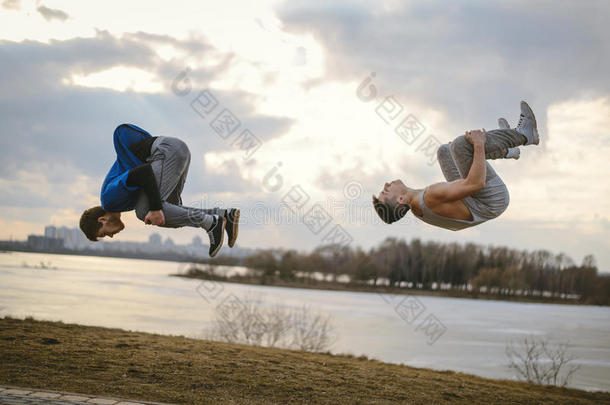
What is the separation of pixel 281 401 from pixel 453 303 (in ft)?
373

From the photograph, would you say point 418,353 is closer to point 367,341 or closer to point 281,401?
point 367,341

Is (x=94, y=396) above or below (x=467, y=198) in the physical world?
below

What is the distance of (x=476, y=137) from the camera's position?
531 cm

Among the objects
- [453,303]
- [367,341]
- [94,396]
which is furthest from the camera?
[453,303]

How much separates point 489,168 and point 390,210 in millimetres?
989

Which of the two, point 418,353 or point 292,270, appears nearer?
point 418,353

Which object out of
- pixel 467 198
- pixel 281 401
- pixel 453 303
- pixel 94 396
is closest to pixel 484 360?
pixel 281 401

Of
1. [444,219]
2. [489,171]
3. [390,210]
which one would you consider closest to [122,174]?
[390,210]

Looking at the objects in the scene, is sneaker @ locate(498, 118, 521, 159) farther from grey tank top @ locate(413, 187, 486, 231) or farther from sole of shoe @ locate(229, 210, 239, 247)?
sole of shoe @ locate(229, 210, 239, 247)

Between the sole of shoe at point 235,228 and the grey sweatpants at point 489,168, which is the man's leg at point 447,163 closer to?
the grey sweatpants at point 489,168

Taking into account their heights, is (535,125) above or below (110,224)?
above

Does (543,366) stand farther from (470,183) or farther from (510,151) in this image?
(470,183)

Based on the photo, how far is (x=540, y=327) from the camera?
258 feet

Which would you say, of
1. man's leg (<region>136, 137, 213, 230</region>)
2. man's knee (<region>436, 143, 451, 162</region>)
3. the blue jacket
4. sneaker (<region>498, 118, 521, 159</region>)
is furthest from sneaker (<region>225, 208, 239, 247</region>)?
sneaker (<region>498, 118, 521, 159</region>)
